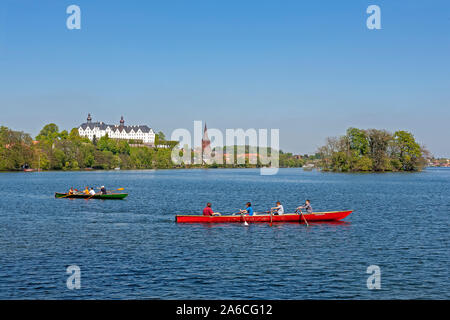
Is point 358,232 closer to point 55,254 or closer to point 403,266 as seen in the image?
point 403,266

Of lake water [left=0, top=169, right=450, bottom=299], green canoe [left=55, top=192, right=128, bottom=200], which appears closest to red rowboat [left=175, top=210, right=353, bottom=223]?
lake water [left=0, top=169, right=450, bottom=299]

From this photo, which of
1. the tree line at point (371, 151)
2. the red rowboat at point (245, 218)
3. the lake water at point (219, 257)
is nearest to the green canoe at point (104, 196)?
the lake water at point (219, 257)

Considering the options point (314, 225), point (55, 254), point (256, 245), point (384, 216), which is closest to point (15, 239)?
point (55, 254)

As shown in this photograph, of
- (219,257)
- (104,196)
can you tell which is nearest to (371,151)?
(104,196)

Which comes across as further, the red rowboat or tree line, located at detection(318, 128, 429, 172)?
tree line, located at detection(318, 128, 429, 172)

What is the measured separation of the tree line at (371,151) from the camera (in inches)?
6407

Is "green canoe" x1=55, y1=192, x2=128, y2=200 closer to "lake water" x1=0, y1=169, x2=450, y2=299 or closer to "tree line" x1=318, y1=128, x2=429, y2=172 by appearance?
"lake water" x1=0, y1=169, x2=450, y2=299

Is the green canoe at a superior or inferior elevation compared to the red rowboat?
superior

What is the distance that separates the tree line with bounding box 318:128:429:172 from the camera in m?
163

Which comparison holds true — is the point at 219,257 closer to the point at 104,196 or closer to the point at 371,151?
the point at 104,196

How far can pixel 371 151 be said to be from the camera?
543 ft

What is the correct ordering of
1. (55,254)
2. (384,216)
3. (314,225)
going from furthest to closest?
(384,216)
(314,225)
(55,254)
